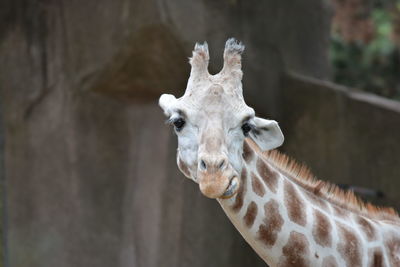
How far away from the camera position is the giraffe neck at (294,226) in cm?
405

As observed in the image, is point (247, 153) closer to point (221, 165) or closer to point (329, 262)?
point (221, 165)

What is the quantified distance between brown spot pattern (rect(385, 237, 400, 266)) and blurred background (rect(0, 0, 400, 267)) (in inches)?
102

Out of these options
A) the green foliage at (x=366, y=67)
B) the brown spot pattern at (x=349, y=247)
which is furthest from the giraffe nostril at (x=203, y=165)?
the green foliage at (x=366, y=67)

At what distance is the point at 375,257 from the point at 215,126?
1220 millimetres

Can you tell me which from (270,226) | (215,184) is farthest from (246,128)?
(270,226)

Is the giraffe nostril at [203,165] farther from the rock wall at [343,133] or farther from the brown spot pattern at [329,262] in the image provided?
the rock wall at [343,133]

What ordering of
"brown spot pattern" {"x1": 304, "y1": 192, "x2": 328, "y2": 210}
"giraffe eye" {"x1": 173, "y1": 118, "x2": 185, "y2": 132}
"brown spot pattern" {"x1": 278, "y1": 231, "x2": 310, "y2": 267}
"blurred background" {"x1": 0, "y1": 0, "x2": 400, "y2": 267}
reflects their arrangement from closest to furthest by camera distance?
"giraffe eye" {"x1": 173, "y1": 118, "x2": 185, "y2": 132}, "brown spot pattern" {"x1": 278, "y1": 231, "x2": 310, "y2": 267}, "brown spot pattern" {"x1": 304, "y1": 192, "x2": 328, "y2": 210}, "blurred background" {"x1": 0, "y1": 0, "x2": 400, "y2": 267}

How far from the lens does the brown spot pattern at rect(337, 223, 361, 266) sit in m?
4.22

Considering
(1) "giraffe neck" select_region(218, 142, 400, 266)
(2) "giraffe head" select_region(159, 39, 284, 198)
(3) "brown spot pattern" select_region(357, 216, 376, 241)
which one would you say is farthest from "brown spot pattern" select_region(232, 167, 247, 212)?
(3) "brown spot pattern" select_region(357, 216, 376, 241)

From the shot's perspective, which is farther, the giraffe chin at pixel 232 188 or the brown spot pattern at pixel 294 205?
the brown spot pattern at pixel 294 205

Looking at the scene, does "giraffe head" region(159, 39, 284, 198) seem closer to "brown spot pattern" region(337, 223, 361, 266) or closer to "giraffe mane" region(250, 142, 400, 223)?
"giraffe mane" region(250, 142, 400, 223)

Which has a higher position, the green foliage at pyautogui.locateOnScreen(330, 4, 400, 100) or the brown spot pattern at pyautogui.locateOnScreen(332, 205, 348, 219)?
the brown spot pattern at pyautogui.locateOnScreen(332, 205, 348, 219)

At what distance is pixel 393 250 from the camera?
4379 mm

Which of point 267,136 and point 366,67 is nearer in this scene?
point 267,136
